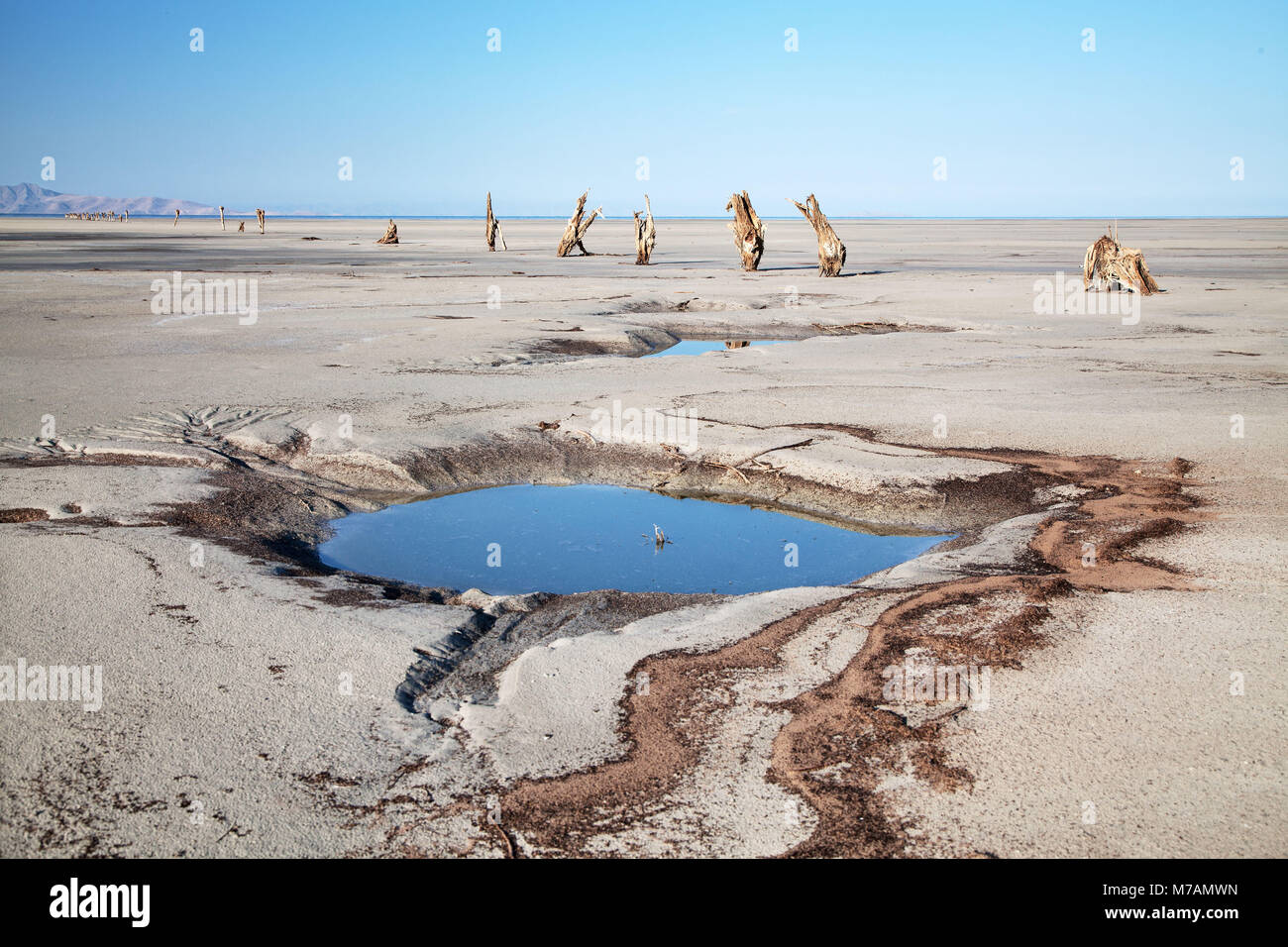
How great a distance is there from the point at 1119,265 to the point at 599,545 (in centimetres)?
1584

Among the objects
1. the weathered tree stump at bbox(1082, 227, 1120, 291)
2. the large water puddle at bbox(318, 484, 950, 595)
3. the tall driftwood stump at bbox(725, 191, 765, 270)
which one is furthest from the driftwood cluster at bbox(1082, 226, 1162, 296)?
the large water puddle at bbox(318, 484, 950, 595)

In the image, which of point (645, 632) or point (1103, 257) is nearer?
point (645, 632)

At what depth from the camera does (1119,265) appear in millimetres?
18047

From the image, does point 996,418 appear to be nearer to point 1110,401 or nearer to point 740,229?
point 1110,401

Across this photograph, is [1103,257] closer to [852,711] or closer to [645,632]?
[645,632]

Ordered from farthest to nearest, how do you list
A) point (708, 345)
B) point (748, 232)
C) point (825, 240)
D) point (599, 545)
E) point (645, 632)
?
point (748, 232) → point (825, 240) → point (708, 345) → point (599, 545) → point (645, 632)

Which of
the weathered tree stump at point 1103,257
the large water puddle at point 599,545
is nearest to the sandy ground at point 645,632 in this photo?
the large water puddle at point 599,545

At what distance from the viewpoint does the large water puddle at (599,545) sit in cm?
529

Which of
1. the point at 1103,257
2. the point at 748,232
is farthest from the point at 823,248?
the point at 1103,257

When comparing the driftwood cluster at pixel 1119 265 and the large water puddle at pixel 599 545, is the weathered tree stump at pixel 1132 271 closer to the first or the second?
the driftwood cluster at pixel 1119 265

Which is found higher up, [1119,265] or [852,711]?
[1119,265]

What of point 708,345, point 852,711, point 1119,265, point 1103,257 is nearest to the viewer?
point 852,711

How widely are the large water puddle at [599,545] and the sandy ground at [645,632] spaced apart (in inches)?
11.3
